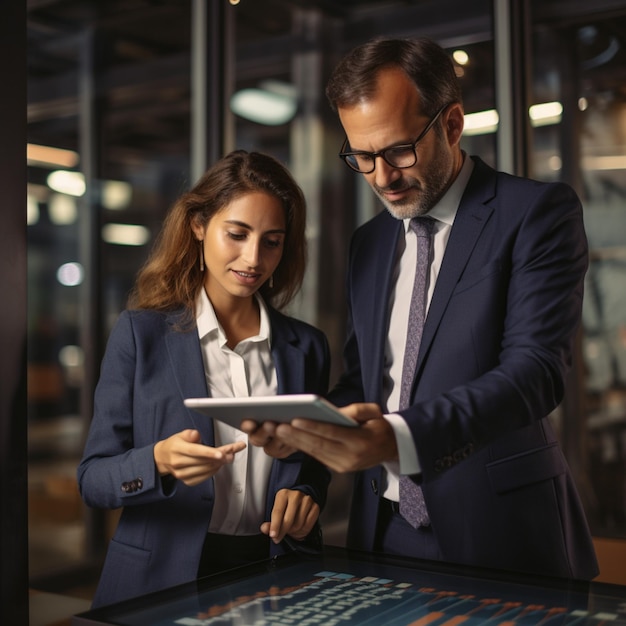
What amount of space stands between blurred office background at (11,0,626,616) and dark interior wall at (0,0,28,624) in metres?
2.40

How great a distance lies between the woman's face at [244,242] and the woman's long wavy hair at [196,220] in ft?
0.12

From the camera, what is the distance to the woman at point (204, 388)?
173 centimetres

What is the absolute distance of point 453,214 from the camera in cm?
193

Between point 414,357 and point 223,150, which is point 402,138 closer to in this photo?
A: point 414,357

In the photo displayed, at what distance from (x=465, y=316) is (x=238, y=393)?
543 mm

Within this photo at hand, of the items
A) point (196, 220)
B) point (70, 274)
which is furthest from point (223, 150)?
point (196, 220)

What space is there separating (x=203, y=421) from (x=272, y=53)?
3.56 meters

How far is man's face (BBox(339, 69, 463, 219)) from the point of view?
5.81 feet

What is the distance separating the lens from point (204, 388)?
1807 mm

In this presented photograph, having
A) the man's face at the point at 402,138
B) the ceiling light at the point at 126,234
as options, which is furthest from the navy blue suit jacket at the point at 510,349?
the ceiling light at the point at 126,234

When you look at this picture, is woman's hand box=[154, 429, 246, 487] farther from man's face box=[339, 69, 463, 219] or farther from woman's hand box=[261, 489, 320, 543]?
man's face box=[339, 69, 463, 219]

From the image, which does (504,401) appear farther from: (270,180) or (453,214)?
(270,180)

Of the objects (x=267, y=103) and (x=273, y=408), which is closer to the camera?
(x=273, y=408)

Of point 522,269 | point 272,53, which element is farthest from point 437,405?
point 272,53
